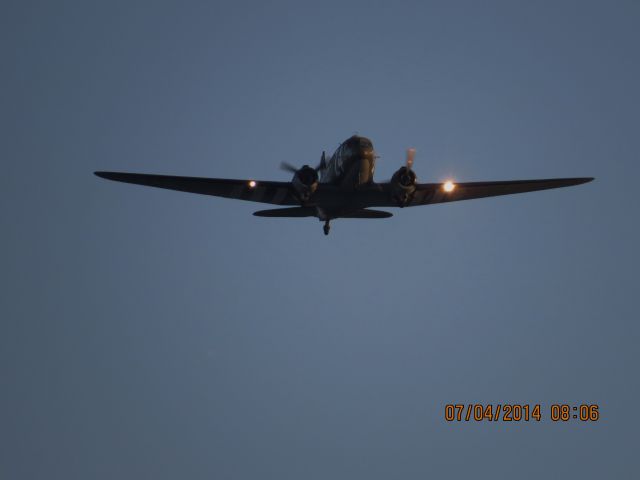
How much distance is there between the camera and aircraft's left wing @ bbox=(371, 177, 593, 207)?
3754cm

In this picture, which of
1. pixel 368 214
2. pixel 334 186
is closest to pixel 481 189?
pixel 368 214

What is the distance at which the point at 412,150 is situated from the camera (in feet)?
114

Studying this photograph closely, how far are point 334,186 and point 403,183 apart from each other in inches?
126

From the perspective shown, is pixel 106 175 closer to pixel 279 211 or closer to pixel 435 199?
pixel 279 211

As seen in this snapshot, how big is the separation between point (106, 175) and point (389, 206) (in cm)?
1271

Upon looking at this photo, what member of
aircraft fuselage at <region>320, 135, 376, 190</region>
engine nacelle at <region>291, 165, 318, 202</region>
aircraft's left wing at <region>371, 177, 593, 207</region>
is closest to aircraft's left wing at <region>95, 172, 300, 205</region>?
engine nacelle at <region>291, 165, 318, 202</region>

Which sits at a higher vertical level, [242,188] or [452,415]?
[242,188]

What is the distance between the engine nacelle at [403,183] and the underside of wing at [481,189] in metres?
3.27

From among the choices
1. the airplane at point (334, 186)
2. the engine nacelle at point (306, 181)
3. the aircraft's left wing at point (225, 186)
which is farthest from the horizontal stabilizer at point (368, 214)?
the engine nacelle at point (306, 181)

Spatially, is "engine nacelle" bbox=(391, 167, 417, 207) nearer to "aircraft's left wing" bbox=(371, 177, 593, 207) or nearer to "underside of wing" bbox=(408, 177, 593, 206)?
"aircraft's left wing" bbox=(371, 177, 593, 207)

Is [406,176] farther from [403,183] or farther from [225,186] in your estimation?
[225,186]

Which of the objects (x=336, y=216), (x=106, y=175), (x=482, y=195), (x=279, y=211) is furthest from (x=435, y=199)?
(x=106, y=175)

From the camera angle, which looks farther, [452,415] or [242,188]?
[452,415]

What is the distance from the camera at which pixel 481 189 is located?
38406 millimetres
